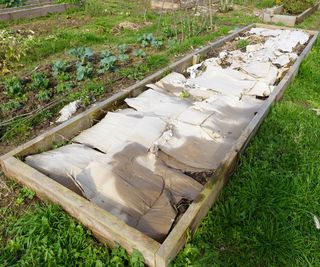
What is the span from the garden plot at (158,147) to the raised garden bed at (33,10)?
22.7ft

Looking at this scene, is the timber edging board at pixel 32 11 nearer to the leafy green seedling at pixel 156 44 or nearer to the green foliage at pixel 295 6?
the leafy green seedling at pixel 156 44

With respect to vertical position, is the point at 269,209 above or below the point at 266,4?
above

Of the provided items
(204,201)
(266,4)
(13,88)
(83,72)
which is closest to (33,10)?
(83,72)

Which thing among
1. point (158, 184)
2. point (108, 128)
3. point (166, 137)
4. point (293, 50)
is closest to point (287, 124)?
point (166, 137)

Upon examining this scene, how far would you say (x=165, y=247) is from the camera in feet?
6.79

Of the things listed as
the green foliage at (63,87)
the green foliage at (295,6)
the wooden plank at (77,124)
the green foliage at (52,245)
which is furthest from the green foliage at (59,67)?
the green foliage at (295,6)

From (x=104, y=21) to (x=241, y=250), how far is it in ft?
28.5

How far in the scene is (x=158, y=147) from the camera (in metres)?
3.27

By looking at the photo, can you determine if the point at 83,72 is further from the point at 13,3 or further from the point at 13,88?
the point at 13,3

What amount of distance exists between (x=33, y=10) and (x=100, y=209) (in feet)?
31.6

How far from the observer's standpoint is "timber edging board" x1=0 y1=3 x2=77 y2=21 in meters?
9.30

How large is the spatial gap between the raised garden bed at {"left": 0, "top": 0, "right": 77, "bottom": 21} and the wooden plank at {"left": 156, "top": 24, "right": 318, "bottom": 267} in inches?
344

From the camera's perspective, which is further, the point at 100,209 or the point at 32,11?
the point at 32,11

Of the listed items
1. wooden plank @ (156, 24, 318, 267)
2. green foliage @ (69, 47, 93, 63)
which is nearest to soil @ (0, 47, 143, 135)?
green foliage @ (69, 47, 93, 63)
